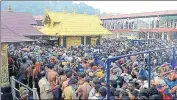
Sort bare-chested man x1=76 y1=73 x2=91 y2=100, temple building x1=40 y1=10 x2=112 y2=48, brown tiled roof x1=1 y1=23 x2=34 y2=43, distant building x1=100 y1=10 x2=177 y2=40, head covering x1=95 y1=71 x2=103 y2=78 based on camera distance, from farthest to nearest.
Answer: distant building x1=100 y1=10 x2=177 y2=40, temple building x1=40 y1=10 x2=112 y2=48, brown tiled roof x1=1 y1=23 x2=34 y2=43, head covering x1=95 y1=71 x2=103 y2=78, bare-chested man x1=76 y1=73 x2=91 y2=100

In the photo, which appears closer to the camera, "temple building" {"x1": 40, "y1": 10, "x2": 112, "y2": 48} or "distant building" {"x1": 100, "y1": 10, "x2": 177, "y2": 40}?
"temple building" {"x1": 40, "y1": 10, "x2": 112, "y2": 48}

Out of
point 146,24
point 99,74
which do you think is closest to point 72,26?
point 146,24

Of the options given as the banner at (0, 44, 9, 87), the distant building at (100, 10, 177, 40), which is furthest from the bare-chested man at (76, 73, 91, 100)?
the distant building at (100, 10, 177, 40)

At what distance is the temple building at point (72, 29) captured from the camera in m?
21.8

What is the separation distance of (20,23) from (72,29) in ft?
22.1

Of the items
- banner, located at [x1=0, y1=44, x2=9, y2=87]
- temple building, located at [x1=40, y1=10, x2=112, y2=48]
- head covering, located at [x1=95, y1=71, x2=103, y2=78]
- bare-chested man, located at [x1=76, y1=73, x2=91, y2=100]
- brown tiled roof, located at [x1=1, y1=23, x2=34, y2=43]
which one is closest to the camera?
bare-chested man, located at [x1=76, y1=73, x2=91, y2=100]

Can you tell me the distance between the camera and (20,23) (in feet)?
53.0

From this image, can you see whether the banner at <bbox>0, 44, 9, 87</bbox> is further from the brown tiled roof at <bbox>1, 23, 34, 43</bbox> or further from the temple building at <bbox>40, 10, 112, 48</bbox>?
the temple building at <bbox>40, 10, 112, 48</bbox>

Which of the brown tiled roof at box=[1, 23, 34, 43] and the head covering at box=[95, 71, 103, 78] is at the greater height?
the brown tiled roof at box=[1, 23, 34, 43]

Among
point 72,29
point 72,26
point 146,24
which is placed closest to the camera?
point 72,29

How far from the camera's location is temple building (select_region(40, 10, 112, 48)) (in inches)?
857

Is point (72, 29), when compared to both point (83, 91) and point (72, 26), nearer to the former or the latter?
point (72, 26)

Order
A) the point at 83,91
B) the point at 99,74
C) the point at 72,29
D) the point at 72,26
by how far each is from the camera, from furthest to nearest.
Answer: the point at 72,26, the point at 72,29, the point at 99,74, the point at 83,91

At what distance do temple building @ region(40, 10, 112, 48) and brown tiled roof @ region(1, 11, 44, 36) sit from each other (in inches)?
165
